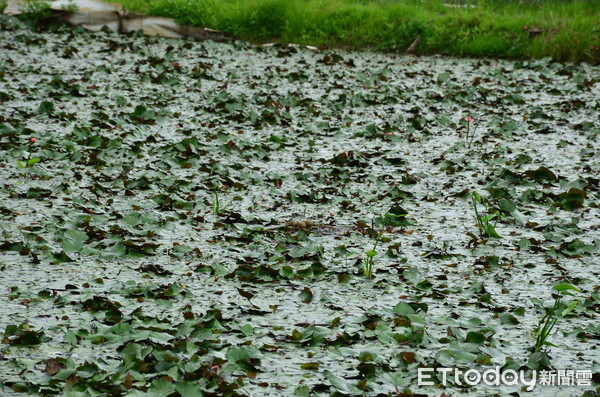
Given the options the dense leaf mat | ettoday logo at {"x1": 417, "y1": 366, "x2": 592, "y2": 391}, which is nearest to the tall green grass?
the dense leaf mat

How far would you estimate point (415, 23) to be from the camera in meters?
8.30

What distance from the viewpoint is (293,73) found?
695cm

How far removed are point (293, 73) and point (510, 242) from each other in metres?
4.09

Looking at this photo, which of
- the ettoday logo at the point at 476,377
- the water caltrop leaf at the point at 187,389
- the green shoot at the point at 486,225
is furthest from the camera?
the green shoot at the point at 486,225

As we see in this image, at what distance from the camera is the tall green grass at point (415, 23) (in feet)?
26.3

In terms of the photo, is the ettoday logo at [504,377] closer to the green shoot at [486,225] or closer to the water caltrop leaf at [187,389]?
the water caltrop leaf at [187,389]

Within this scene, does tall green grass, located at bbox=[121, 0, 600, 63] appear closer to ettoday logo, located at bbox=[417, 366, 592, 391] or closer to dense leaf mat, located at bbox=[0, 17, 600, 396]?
dense leaf mat, located at bbox=[0, 17, 600, 396]

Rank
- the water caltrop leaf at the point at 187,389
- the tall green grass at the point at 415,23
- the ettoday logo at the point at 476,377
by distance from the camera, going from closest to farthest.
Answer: the water caltrop leaf at the point at 187,389 < the ettoday logo at the point at 476,377 < the tall green grass at the point at 415,23

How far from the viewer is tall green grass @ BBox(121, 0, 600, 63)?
8016 mm

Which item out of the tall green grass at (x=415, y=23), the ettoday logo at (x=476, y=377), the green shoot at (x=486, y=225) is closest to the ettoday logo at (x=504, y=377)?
the ettoday logo at (x=476, y=377)

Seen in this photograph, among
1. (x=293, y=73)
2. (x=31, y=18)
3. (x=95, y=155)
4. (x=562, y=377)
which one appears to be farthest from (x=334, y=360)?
(x=31, y=18)

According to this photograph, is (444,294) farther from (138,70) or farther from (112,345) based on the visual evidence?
(138,70)

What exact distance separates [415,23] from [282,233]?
5.65 m

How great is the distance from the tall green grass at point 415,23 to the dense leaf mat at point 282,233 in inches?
62.9
